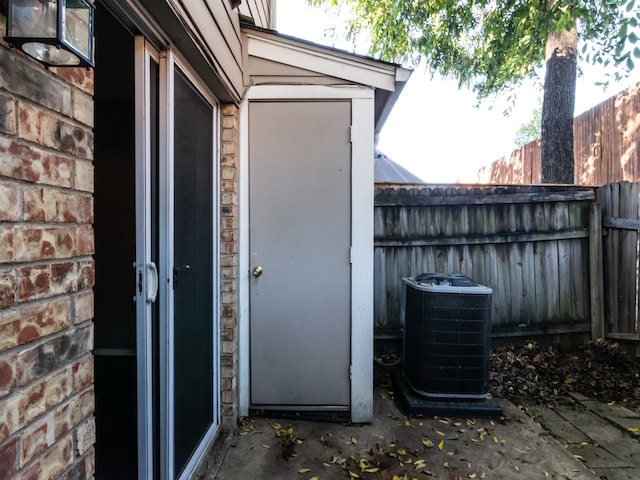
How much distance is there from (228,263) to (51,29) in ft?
5.94

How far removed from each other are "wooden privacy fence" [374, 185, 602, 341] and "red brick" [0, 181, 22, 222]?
3060mm

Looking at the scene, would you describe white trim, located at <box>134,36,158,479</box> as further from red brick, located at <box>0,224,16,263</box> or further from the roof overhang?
the roof overhang


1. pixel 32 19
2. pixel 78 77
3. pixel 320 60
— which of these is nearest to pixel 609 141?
pixel 320 60

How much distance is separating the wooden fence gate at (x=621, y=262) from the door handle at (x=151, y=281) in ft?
12.9

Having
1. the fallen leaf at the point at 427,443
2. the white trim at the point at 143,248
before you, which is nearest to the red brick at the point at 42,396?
the white trim at the point at 143,248

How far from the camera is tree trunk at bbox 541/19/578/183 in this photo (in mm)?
4785

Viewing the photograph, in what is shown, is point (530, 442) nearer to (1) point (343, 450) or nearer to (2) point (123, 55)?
(1) point (343, 450)

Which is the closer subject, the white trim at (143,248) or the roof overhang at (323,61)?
the white trim at (143,248)

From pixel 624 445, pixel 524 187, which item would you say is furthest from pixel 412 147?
pixel 624 445

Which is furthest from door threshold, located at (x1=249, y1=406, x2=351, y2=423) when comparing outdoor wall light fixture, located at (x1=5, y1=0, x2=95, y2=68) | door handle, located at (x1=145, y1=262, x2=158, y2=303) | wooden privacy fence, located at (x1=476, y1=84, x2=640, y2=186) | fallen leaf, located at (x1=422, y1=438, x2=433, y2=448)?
wooden privacy fence, located at (x1=476, y1=84, x2=640, y2=186)

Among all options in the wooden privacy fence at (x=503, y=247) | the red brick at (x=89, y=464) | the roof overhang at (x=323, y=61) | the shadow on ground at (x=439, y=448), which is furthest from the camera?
the wooden privacy fence at (x=503, y=247)

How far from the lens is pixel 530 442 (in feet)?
8.16

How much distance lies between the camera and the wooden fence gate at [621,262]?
3514 millimetres

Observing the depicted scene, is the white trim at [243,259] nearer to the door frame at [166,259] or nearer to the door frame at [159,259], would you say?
the door frame at [159,259]
